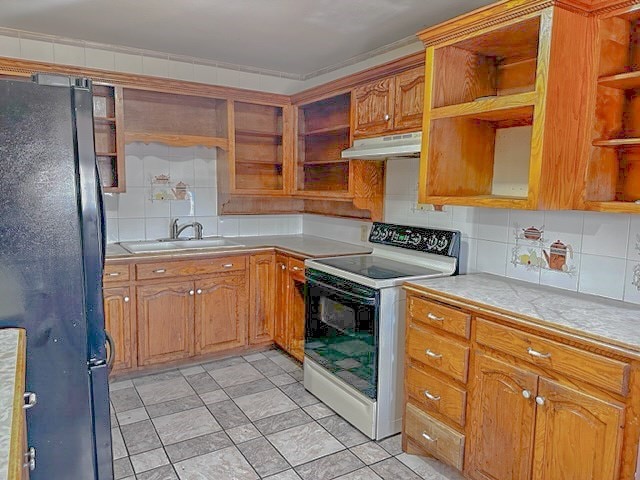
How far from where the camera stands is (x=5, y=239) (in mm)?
1356

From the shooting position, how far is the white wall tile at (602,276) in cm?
198

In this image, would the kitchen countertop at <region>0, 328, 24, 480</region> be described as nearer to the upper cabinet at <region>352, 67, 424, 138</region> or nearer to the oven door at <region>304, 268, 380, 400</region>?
the oven door at <region>304, 268, 380, 400</region>

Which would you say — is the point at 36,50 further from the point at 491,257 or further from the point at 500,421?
the point at 500,421

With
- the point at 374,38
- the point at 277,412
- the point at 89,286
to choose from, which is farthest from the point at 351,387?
the point at 374,38

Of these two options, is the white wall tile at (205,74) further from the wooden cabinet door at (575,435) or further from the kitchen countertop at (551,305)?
the wooden cabinet door at (575,435)

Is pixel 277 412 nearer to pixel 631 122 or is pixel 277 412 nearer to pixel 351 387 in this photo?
pixel 351 387

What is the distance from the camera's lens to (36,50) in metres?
3.12

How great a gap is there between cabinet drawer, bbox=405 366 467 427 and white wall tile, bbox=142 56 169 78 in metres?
2.87

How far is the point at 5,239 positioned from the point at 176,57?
8.76 feet

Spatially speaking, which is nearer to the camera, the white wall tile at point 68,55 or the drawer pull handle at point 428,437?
the drawer pull handle at point 428,437

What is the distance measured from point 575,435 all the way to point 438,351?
638 mm

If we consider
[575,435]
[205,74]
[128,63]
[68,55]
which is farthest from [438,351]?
[68,55]

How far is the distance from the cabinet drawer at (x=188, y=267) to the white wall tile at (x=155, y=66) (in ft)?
4.95

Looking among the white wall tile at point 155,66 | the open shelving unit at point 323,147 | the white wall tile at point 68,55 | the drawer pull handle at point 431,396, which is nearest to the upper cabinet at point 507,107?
the drawer pull handle at point 431,396
